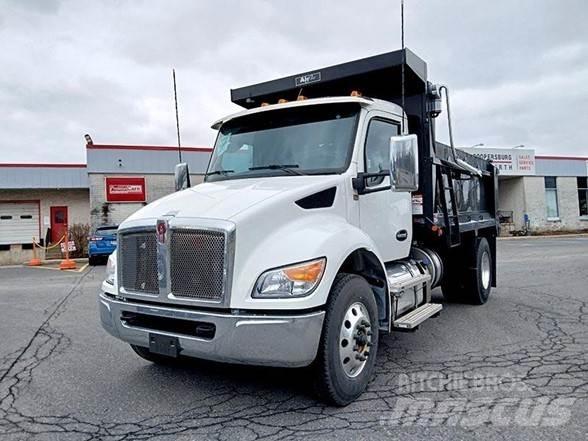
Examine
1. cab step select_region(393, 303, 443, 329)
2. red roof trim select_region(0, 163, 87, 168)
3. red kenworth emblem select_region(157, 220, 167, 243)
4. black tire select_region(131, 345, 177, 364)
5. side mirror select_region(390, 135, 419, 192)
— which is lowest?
black tire select_region(131, 345, 177, 364)

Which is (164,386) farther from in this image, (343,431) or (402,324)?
(402,324)

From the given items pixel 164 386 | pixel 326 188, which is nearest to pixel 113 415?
pixel 164 386

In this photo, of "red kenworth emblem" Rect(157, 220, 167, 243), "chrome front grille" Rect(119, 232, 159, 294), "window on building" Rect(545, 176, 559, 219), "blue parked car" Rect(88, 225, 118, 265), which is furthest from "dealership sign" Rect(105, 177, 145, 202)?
"window on building" Rect(545, 176, 559, 219)

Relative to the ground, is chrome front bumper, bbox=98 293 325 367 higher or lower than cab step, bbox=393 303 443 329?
higher

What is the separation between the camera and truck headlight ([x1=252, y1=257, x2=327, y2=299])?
3316 millimetres

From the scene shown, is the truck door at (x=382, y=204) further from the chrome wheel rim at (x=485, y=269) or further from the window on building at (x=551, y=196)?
the window on building at (x=551, y=196)

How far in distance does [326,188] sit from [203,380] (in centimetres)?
209

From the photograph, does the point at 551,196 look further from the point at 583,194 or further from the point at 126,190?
the point at 126,190

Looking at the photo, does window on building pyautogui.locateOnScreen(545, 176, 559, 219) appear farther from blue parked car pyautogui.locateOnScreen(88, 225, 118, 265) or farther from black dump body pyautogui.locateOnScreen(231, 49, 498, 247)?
black dump body pyautogui.locateOnScreen(231, 49, 498, 247)

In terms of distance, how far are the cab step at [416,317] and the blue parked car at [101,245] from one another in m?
14.7

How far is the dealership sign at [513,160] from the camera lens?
30.5 meters

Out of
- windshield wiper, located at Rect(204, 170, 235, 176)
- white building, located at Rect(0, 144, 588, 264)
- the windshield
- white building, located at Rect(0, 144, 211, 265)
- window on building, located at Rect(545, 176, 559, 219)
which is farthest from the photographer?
window on building, located at Rect(545, 176, 559, 219)

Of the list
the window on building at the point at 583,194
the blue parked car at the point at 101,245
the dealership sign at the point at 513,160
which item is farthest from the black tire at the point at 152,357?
the window on building at the point at 583,194

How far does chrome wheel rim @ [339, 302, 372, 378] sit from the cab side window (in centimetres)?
129
